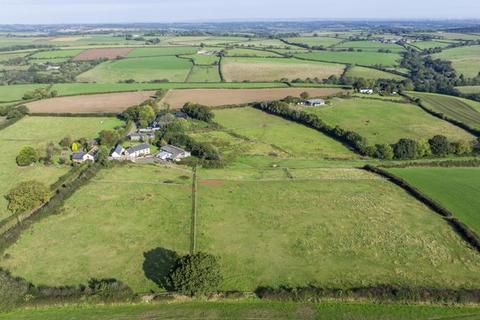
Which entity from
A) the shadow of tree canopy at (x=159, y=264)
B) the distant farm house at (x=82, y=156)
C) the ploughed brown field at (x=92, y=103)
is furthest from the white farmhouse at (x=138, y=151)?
the shadow of tree canopy at (x=159, y=264)

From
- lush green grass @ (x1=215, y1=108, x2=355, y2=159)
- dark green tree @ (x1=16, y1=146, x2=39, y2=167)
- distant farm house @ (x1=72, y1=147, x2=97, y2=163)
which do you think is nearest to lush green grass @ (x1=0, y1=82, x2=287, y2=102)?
lush green grass @ (x1=215, y1=108, x2=355, y2=159)

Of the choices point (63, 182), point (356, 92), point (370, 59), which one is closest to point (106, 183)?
point (63, 182)

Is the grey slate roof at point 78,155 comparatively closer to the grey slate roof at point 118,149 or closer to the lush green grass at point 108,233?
the grey slate roof at point 118,149

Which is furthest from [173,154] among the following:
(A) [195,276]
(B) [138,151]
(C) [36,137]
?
(A) [195,276]

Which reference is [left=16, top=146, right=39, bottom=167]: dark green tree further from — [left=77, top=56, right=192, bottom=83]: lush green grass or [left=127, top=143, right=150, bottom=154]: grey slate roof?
[left=77, top=56, right=192, bottom=83]: lush green grass

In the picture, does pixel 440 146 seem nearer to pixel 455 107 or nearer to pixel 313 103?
pixel 455 107

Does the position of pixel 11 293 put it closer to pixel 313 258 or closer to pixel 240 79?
pixel 313 258
